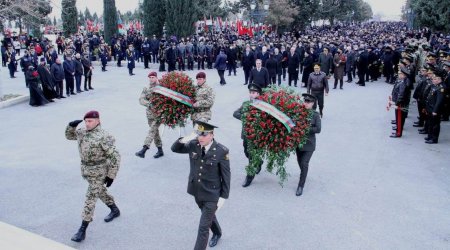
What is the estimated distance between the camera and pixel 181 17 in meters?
29.9

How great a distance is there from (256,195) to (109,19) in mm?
27140

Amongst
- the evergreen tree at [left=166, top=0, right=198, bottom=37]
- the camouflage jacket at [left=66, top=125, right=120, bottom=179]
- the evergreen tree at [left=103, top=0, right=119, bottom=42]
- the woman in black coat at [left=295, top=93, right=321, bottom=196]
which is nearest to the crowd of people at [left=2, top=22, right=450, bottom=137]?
the evergreen tree at [left=166, top=0, right=198, bottom=37]

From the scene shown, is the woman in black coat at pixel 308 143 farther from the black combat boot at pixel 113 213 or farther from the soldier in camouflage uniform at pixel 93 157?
the soldier in camouflage uniform at pixel 93 157

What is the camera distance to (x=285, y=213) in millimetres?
6688

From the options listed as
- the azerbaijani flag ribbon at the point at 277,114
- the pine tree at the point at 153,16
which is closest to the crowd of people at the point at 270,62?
the azerbaijani flag ribbon at the point at 277,114

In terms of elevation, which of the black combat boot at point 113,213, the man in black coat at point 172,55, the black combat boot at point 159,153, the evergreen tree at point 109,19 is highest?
the evergreen tree at point 109,19

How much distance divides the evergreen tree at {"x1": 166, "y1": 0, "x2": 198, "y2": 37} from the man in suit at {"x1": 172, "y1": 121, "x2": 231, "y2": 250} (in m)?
25.7

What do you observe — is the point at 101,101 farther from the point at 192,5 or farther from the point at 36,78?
the point at 192,5

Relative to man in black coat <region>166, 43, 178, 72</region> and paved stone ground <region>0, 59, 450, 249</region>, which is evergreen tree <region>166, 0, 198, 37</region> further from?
paved stone ground <region>0, 59, 450, 249</region>

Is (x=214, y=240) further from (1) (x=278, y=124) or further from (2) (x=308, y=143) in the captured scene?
(2) (x=308, y=143)

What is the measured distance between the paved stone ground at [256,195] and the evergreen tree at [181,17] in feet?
61.6

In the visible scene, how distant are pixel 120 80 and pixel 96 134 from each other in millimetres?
15647

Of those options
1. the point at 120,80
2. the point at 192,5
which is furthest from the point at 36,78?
the point at 192,5

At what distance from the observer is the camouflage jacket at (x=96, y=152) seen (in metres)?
5.64
